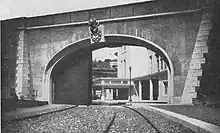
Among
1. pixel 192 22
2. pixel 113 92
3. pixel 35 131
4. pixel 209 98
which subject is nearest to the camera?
pixel 35 131

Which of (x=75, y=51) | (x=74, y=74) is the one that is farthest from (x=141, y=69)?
(x=75, y=51)

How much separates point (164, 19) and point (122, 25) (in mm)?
1761

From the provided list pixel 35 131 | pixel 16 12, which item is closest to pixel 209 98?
pixel 35 131

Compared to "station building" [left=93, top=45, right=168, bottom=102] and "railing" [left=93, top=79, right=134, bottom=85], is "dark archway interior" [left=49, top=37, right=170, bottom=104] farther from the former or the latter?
"railing" [left=93, top=79, right=134, bottom=85]

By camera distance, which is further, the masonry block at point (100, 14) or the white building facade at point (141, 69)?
the white building facade at point (141, 69)

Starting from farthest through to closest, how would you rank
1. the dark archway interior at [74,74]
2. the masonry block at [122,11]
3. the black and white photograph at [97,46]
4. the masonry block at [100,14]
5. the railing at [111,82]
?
the railing at [111,82]
the dark archway interior at [74,74]
the masonry block at [100,14]
the masonry block at [122,11]
the black and white photograph at [97,46]

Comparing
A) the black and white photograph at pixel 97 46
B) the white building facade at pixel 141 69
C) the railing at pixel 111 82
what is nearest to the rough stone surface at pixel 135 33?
the black and white photograph at pixel 97 46

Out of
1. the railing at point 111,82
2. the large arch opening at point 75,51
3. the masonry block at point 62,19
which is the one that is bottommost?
the railing at point 111,82

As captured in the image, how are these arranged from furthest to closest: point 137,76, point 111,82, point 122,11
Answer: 1. point 111,82
2. point 137,76
3. point 122,11

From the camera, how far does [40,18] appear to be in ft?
34.7

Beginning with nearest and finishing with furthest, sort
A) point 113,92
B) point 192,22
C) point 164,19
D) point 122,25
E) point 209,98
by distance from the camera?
point 209,98, point 192,22, point 164,19, point 122,25, point 113,92

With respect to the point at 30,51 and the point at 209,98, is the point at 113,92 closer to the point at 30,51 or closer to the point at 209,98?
the point at 30,51

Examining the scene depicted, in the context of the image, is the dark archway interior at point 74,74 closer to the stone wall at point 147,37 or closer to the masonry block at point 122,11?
the stone wall at point 147,37

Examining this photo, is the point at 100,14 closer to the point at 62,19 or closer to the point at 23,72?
the point at 62,19
